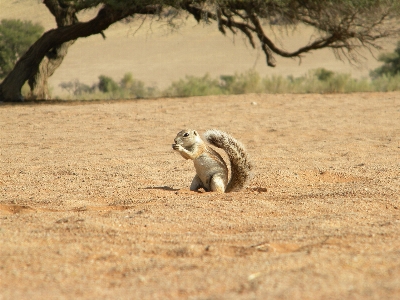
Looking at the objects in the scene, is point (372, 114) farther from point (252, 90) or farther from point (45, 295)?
point (45, 295)

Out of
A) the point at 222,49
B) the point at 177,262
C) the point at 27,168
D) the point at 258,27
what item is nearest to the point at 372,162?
the point at 27,168

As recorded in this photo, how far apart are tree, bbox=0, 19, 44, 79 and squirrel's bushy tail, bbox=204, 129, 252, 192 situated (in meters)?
23.8

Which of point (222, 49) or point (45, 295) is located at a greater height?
point (222, 49)

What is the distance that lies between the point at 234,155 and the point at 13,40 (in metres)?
25.4

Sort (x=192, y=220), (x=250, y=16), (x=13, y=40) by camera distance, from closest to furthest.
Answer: (x=192, y=220)
(x=250, y=16)
(x=13, y=40)

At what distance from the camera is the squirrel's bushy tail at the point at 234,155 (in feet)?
20.4

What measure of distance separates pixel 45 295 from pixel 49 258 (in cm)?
67

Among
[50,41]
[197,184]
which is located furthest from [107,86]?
[197,184]

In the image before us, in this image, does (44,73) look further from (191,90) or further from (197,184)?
(197,184)

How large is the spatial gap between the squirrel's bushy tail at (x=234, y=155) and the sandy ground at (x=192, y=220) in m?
0.14

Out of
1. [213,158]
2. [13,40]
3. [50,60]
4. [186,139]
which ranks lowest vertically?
[213,158]

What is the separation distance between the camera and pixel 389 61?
31688mm

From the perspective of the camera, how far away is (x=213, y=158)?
646 centimetres

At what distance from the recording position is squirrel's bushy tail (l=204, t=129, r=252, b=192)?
245 inches
